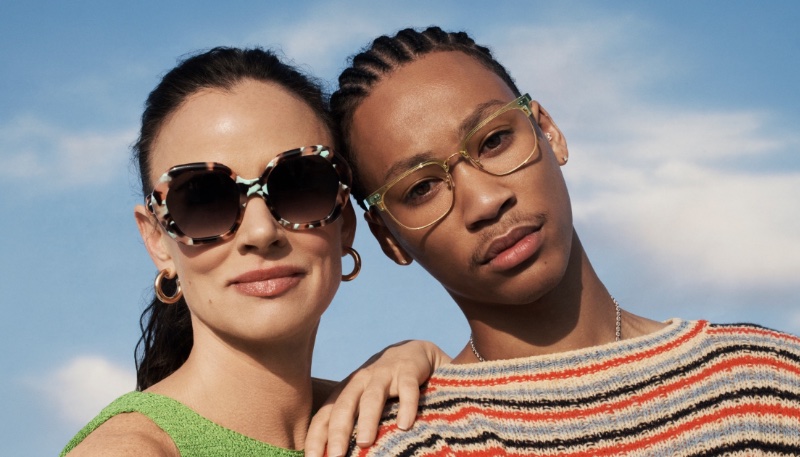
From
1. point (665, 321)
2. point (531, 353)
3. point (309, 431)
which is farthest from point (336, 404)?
point (665, 321)

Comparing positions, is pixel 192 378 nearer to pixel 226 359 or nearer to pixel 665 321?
pixel 226 359

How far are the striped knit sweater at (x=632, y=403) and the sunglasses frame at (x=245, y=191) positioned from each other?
0.88m

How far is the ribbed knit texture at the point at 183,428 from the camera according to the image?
12.1 ft

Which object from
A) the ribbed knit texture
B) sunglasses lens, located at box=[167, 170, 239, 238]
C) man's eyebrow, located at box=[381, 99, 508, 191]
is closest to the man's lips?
man's eyebrow, located at box=[381, 99, 508, 191]

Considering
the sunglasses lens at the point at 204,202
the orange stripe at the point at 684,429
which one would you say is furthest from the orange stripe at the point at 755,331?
the sunglasses lens at the point at 204,202

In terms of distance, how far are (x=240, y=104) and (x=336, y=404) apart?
4.20 ft

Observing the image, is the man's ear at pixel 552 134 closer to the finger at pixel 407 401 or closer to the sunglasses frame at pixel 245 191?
the sunglasses frame at pixel 245 191

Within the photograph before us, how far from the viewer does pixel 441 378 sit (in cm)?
420

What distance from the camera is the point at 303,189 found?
4004 mm

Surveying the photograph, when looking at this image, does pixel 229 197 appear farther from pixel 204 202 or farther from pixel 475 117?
pixel 475 117

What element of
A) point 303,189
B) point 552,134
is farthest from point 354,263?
point 552,134

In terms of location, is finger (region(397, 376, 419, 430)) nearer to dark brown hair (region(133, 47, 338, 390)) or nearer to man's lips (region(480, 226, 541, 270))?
man's lips (region(480, 226, 541, 270))

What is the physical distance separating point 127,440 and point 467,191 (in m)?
1.63

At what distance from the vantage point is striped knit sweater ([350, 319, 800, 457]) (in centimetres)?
371
